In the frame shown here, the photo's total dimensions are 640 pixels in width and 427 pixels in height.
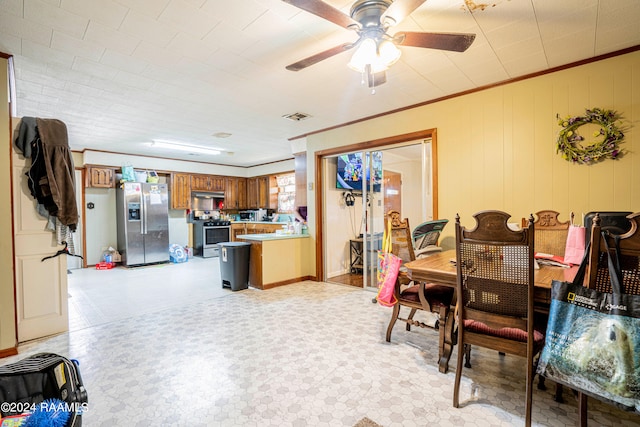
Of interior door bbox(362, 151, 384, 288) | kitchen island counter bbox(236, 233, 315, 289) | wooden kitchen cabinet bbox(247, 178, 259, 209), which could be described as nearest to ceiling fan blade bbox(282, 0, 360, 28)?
interior door bbox(362, 151, 384, 288)

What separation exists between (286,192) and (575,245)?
21.9ft

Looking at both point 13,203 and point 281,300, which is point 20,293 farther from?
point 281,300

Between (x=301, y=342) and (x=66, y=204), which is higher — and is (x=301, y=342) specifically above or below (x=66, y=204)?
below

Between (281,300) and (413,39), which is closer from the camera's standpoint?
(413,39)

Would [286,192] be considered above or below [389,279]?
above

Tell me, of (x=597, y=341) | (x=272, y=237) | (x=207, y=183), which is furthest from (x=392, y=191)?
(x=207, y=183)

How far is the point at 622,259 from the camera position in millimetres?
1295

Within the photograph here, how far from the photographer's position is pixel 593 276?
136cm

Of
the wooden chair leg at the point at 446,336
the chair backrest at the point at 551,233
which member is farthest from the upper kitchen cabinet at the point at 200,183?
the chair backrest at the point at 551,233

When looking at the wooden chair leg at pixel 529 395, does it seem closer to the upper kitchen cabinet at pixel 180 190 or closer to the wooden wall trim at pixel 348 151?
the wooden wall trim at pixel 348 151

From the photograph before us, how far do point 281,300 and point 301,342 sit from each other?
133 cm

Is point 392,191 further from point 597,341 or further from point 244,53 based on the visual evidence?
point 597,341

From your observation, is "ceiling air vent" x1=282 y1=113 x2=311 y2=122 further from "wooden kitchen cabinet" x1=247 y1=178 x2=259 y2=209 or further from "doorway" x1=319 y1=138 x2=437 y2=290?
"wooden kitchen cabinet" x1=247 y1=178 x2=259 y2=209

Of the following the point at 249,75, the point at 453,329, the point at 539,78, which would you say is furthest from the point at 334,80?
the point at 453,329
